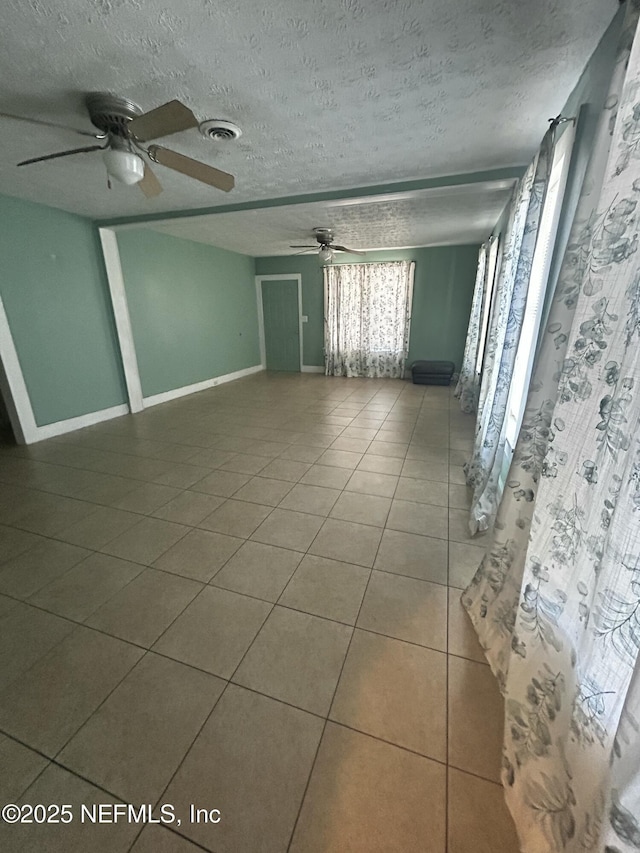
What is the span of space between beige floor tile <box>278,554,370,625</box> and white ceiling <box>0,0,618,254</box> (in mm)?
2267

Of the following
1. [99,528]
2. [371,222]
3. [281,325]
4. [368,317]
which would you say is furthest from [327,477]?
[281,325]

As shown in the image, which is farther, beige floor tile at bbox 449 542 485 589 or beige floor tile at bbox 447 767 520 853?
beige floor tile at bbox 449 542 485 589

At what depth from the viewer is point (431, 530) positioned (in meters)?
2.12

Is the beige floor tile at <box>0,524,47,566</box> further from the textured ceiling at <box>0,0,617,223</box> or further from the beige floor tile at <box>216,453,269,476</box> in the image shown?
the textured ceiling at <box>0,0,617,223</box>

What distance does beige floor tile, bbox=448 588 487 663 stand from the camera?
1365 mm

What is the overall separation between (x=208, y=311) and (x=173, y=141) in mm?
3736

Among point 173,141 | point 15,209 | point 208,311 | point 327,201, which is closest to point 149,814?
point 173,141

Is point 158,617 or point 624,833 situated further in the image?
point 158,617

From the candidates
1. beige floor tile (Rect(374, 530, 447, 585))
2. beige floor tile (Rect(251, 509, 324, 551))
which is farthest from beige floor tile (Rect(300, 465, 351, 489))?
beige floor tile (Rect(374, 530, 447, 585))

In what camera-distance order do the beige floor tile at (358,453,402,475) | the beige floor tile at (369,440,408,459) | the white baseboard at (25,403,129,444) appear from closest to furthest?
the beige floor tile at (358,453,402,475) < the beige floor tile at (369,440,408,459) < the white baseboard at (25,403,129,444)

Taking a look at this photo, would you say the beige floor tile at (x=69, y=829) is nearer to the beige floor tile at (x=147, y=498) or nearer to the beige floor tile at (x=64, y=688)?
the beige floor tile at (x=64, y=688)

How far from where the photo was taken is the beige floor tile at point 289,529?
1.99m

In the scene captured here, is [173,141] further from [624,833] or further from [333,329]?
[333,329]

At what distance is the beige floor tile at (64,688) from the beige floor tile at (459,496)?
2006 mm
